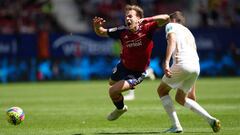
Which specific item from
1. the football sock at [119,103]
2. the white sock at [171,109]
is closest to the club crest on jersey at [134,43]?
the football sock at [119,103]

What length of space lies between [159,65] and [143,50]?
67.3ft

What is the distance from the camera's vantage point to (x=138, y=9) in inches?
476

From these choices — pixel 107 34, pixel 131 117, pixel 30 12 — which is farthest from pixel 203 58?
pixel 107 34

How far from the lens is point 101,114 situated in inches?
614

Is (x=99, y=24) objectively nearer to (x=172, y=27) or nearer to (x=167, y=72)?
(x=172, y=27)

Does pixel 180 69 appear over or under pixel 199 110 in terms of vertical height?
over

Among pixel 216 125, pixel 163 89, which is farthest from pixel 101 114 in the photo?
pixel 216 125

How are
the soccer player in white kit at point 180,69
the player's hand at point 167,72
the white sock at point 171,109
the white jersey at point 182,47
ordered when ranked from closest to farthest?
1. the player's hand at point 167,72
2. the soccer player in white kit at point 180,69
3. the white jersey at point 182,47
4. the white sock at point 171,109

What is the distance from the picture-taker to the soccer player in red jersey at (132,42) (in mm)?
12062

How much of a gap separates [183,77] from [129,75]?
140 centimetres

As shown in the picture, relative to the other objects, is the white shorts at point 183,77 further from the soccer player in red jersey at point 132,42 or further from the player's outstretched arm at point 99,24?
the player's outstretched arm at point 99,24

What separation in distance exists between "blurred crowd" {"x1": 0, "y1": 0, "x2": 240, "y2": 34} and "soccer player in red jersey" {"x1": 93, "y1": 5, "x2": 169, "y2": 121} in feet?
68.9

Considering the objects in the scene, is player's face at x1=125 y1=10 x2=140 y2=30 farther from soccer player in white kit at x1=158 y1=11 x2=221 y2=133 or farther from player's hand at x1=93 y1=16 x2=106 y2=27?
soccer player in white kit at x1=158 y1=11 x2=221 y2=133

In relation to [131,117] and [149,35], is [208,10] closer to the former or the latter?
[131,117]
